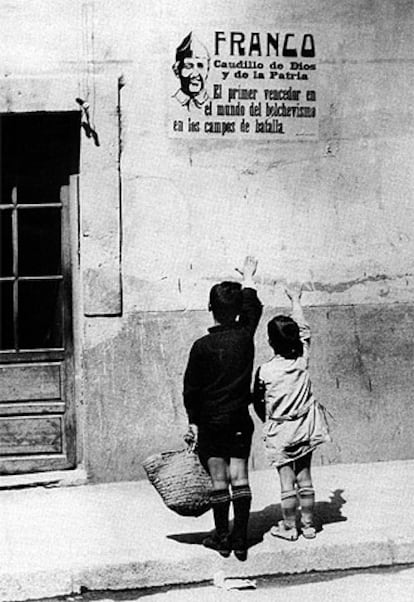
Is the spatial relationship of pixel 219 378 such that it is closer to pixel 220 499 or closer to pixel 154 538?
pixel 220 499

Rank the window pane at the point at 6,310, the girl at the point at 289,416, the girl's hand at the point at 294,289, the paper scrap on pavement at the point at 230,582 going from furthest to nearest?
the girl's hand at the point at 294,289
the window pane at the point at 6,310
the girl at the point at 289,416
the paper scrap on pavement at the point at 230,582

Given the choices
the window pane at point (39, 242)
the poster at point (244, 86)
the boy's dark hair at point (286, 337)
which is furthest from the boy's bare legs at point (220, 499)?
the poster at point (244, 86)

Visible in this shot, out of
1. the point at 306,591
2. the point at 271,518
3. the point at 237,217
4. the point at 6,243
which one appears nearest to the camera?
the point at 306,591

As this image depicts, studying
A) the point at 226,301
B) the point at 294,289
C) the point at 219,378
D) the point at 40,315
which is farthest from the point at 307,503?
the point at 40,315

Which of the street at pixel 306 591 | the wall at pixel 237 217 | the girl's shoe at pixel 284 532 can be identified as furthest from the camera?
the wall at pixel 237 217

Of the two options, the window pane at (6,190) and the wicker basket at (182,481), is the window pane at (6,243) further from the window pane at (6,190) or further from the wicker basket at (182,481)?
the wicker basket at (182,481)

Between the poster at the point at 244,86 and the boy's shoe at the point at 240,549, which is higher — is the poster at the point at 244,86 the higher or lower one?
the higher one

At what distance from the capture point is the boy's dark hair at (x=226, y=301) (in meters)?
6.87

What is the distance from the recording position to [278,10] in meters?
8.98

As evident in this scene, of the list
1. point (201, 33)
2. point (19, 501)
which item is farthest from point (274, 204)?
point (19, 501)

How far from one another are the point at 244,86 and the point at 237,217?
0.94 m

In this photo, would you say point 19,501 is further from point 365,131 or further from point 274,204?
point 365,131

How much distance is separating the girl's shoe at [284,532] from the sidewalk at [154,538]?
1.8 inches

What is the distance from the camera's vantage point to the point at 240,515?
268 inches
